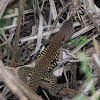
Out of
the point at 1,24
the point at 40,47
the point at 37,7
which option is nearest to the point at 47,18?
the point at 37,7

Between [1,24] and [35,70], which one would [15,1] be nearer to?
[1,24]

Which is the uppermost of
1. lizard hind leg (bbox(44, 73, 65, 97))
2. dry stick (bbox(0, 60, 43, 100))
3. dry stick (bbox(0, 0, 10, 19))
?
dry stick (bbox(0, 0, 10, 19))

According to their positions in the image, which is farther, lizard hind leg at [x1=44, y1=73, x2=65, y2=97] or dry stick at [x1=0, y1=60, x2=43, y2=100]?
lizard hind leg at [x1=44, y1=73, x2=65, y2=97]

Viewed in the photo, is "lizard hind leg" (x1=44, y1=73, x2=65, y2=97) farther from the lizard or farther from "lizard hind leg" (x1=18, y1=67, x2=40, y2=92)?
"lizard hind leg" (x1=18, y1=67, x2=40, y2=92)

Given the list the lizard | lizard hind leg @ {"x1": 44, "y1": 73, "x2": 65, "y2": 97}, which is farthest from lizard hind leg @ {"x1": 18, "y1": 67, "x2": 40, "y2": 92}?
lizard hind leg @ {"x1": 44, "y1": 73, "x2": 65, "y2": 97}

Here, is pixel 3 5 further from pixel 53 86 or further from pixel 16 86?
pixel 16 86

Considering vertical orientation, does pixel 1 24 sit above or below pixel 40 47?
above

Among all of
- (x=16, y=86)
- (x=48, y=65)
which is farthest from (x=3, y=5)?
(x=16, y=86)

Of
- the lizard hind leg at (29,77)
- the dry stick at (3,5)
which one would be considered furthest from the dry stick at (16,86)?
the dry stick at (3,5)
